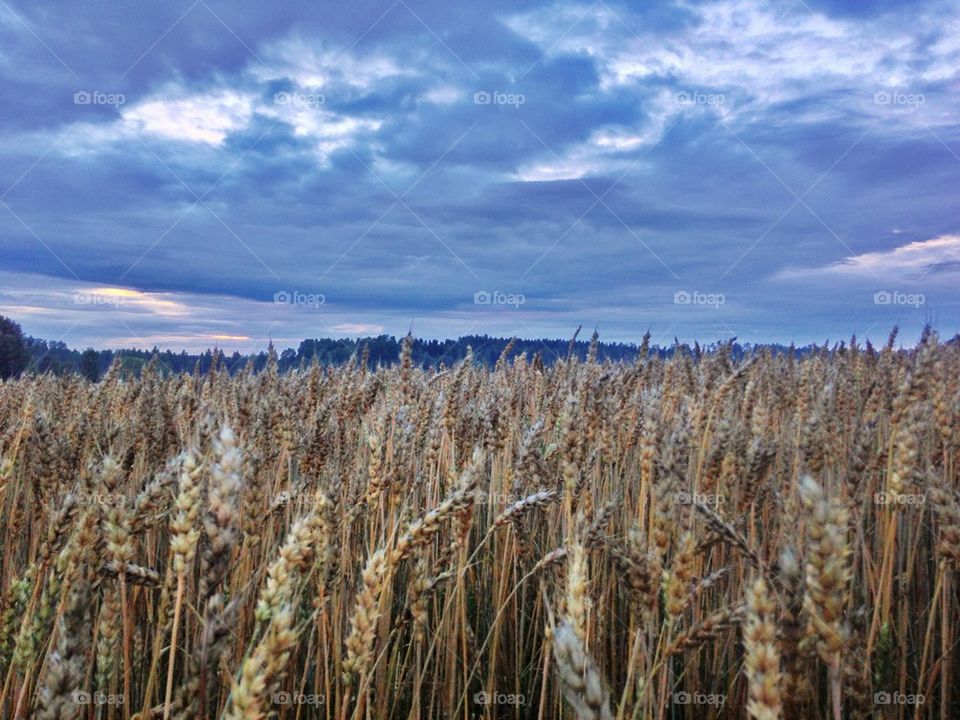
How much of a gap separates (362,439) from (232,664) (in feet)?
8.48

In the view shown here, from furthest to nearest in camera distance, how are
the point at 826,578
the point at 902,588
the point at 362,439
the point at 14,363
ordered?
the point at 14,363, the point at 362,439, the point at 902,588, the point at 826,578

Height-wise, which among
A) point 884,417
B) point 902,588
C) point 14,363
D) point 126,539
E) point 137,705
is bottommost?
point 137,705

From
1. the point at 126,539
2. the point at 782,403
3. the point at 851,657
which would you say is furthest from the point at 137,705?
the point at 782,403

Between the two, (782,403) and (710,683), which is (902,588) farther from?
(782,403)

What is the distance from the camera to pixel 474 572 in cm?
389

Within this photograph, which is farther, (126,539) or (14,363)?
Answer: (14,363)

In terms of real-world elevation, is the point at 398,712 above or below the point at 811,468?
below

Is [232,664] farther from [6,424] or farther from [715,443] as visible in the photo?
[6,424]

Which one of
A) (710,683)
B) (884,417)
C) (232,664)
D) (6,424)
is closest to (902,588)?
(710,683)

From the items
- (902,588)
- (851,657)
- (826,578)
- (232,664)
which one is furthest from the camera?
(902,588)

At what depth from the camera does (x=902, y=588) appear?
3.08 meters

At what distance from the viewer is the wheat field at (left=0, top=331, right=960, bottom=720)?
1.45 meters

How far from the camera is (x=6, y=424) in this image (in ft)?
22.2

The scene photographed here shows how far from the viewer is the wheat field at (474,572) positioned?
1448 millimetres
